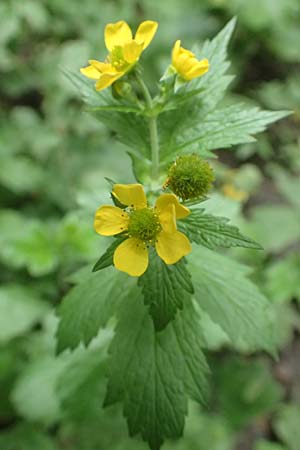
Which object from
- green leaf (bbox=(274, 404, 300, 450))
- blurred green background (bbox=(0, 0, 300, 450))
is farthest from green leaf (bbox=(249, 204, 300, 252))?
green leaf (bbox=(274, 404, 300, 450))

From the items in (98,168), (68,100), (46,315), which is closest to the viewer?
(46,315)

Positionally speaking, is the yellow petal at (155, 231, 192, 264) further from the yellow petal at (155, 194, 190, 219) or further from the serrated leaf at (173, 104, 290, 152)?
the serrated leaf at (173, 104, 290, 152)

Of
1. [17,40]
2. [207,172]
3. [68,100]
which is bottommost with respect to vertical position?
[207,172]

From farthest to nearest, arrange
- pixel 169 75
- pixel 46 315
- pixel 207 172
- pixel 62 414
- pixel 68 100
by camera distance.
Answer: pixel 68 100 → pixel 46 315 → pixel 62 414 → pixel 169 75 → pixel 207 172

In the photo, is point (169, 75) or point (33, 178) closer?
point (169, 75)

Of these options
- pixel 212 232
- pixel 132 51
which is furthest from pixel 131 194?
pixel 132 51

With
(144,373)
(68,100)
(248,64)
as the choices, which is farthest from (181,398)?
(248,64)

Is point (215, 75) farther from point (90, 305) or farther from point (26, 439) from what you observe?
point (26, 439)

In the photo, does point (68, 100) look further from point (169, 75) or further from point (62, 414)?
point (169, 75)
